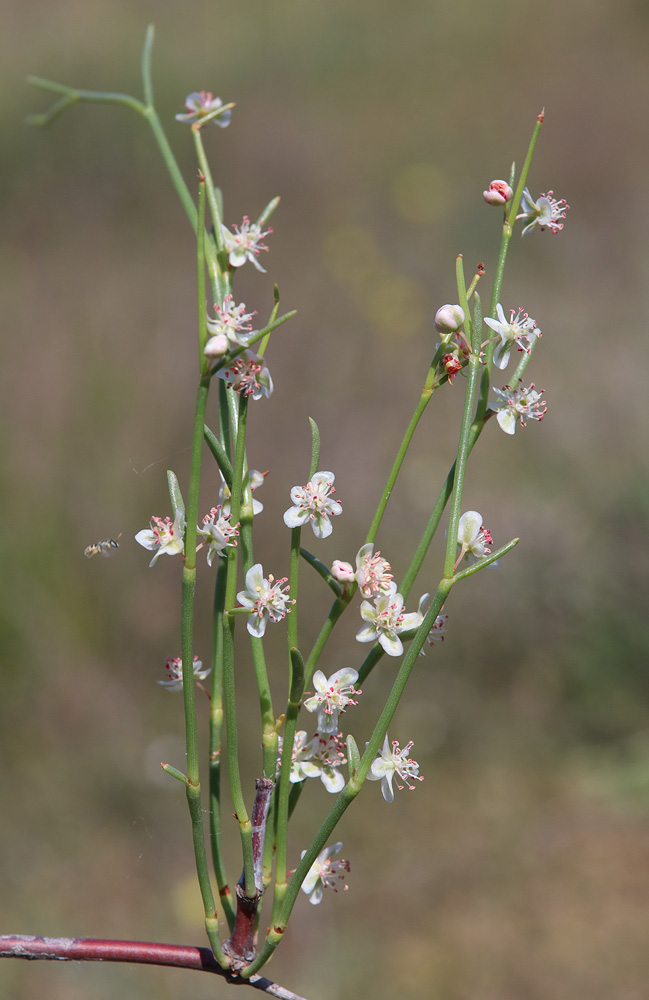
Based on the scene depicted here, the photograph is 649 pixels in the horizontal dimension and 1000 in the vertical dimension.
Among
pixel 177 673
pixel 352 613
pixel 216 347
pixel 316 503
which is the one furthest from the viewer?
pixel 352 613

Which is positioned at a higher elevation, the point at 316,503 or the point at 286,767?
the point at 316,503

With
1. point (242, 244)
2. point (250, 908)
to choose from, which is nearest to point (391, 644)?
point (250, 908)

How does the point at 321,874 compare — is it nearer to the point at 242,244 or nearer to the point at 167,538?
the point at 167,538

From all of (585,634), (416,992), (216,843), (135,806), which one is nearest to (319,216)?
(585,634)

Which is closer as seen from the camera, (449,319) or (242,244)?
(449,319)

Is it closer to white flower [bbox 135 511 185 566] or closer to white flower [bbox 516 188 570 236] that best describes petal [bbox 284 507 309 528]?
white flower [bbox 135 511 185 566]

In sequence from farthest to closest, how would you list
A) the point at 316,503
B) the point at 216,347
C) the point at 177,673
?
the point at 177,673 < the point at 316,503 < the point at 216,347

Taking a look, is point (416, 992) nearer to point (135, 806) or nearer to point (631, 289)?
point (135, 806)

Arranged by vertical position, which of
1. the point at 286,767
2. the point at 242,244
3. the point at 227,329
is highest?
the point at 242,244
